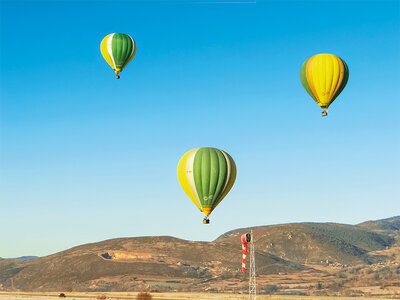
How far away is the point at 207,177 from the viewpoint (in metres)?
62.6

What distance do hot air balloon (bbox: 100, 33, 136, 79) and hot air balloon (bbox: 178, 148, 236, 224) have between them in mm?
26023

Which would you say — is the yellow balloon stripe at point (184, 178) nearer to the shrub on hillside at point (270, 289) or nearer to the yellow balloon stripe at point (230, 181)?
the yellow balloon stripe at point (230, 181)

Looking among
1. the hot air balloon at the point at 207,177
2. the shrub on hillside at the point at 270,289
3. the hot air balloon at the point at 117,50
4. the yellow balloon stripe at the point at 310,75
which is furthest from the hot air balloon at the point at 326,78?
the shrub on hillside at the point at 270,289

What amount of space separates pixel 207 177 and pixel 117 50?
31292mm

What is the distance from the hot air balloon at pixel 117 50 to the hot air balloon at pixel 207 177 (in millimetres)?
26023

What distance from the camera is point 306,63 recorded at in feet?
252

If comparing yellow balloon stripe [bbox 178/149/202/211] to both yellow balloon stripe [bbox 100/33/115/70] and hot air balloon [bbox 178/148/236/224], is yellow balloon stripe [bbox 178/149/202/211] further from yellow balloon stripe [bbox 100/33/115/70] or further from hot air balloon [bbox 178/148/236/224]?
yellow balloon stripe [bbox 100/33/115/70]

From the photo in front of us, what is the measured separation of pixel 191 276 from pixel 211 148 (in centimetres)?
10007

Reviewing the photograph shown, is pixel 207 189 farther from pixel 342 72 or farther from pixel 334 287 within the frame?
pixel 334 287

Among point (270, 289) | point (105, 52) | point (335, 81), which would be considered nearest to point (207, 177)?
point (335, 81)

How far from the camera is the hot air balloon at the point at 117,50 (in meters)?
85.5

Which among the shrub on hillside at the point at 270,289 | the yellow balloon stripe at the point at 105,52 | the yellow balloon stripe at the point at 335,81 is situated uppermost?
the yellow balloon stripe at the point at 105,52

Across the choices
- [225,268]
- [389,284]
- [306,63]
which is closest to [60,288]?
[225,268]

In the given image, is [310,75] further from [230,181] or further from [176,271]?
[176,271]
